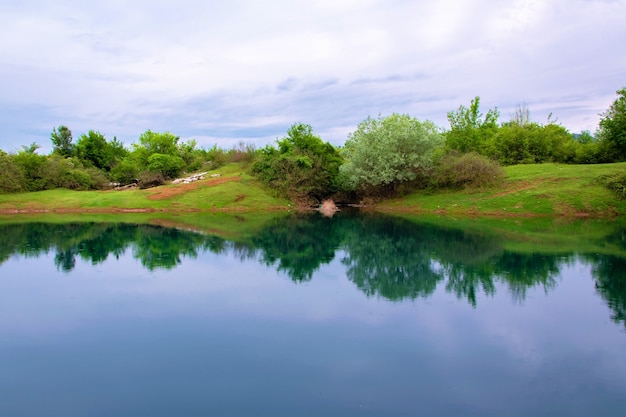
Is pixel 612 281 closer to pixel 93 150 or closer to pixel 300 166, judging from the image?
pixel 300 166

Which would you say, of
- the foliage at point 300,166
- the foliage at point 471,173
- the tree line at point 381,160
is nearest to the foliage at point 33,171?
the tree line at point 381,160

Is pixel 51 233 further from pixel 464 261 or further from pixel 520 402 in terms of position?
pixel 520 402

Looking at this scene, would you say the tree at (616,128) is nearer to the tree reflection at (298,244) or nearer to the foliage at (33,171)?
the tree reflection at (298,244)

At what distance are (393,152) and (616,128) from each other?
26736mm

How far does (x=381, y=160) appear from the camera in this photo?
54938 mm

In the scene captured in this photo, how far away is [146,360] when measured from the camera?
12.0m

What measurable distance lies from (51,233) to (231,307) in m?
27.8

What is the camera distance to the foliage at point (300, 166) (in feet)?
202

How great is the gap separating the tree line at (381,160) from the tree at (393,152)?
118 millimetres

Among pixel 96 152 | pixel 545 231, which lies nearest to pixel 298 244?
pixel 545 231

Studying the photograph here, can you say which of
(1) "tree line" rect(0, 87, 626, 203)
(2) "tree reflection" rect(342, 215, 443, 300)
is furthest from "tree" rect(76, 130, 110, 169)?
(2) "tree reflection" rect(342, 215, 443, 300)

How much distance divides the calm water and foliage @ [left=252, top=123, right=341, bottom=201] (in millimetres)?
37282

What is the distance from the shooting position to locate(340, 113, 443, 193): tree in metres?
55.1

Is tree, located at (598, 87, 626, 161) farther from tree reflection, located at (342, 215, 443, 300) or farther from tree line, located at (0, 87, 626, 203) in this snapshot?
tree reflection, located at (342, 215, 443, 300)
